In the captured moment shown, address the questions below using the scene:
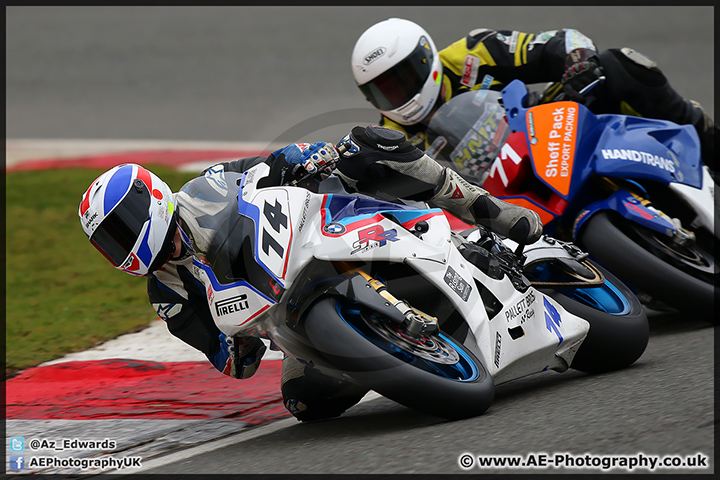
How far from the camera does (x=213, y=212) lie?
3389 millimetres

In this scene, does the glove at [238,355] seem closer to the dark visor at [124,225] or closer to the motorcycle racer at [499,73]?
the dark visor at [124,225]

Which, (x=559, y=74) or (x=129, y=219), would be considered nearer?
(x=129, y=219)

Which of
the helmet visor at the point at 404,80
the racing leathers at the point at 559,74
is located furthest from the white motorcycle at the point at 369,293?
the racing leathers at the point at 559,74

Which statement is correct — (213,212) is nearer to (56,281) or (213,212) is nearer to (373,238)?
(373,238)

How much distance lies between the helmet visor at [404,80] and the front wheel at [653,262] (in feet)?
4.17

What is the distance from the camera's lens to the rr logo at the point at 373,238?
3.29 m

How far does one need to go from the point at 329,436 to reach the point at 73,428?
1275 mm

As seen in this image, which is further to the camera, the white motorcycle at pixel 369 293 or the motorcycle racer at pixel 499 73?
the motorcycle racer at pixel 499 73

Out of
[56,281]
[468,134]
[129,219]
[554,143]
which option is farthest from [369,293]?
[56,281]

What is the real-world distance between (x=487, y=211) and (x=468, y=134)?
0.77 m

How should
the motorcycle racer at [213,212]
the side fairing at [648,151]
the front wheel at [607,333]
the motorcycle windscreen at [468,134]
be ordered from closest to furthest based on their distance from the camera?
1. the motorcycle racer at [213,212]
2. the front wheel at [607,333]
3. the motorcycle windscreen at [468,134]
4. the side fairing at [648,151]

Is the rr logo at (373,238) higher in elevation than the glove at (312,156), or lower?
lower

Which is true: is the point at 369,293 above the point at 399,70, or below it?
below

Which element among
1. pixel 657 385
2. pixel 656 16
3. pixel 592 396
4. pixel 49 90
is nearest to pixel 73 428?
pixel 592 396
